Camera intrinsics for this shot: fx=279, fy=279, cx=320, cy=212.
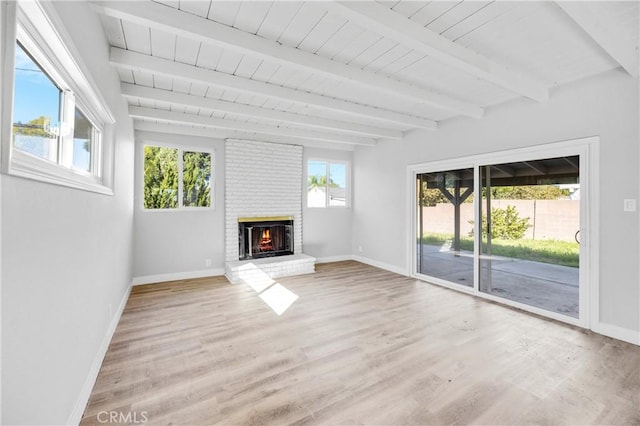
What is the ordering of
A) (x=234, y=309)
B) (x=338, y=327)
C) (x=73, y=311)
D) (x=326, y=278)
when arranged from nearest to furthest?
(x=73, y=311), (x=338, y=327), (x=234, y=309), (x=326, y=278)

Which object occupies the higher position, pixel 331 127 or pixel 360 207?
pixel 331 127

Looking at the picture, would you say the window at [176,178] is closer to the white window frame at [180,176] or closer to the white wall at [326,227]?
the white window frame at [180,176]

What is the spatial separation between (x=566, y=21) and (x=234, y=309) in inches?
166

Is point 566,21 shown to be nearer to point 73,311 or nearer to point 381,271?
point 73,311

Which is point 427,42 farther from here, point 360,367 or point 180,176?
point 180,176

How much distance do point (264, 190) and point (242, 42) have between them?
354 cm

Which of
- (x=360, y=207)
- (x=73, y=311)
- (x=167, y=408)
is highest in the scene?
(x=360, y=207)

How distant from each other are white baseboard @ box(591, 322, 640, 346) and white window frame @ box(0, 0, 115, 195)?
4.60 meters

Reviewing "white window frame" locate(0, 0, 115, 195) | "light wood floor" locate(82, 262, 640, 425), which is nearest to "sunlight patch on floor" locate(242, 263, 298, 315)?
"light wood floor" locate(82, 262, 640, 425)

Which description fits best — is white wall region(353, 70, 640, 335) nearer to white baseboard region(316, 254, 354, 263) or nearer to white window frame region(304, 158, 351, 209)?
white window frame region(304, 158, 351, 209)

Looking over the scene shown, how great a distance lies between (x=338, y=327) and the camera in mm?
3021

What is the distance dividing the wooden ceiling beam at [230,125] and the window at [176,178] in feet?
3.03

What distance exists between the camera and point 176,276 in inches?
192

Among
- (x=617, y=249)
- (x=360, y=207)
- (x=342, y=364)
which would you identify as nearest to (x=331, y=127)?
(x=360, y=207)
